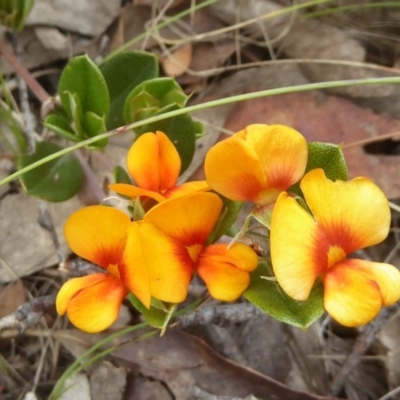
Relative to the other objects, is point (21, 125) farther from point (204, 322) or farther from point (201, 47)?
point (204, 322)

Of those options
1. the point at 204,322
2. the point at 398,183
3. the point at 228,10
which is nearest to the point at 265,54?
the point at 228,10

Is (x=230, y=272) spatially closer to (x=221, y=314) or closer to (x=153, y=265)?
(x=153, y=265)

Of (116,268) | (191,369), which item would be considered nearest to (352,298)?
(116,268)

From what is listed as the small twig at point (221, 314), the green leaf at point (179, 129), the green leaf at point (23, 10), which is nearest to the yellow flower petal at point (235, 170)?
the green leaf at point (179, 129)

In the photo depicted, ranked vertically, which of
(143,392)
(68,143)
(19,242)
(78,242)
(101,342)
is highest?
(78,242)

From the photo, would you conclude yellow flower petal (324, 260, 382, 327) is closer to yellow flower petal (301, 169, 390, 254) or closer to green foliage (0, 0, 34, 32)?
yellow flower petal (301, 169, 390, 254)
